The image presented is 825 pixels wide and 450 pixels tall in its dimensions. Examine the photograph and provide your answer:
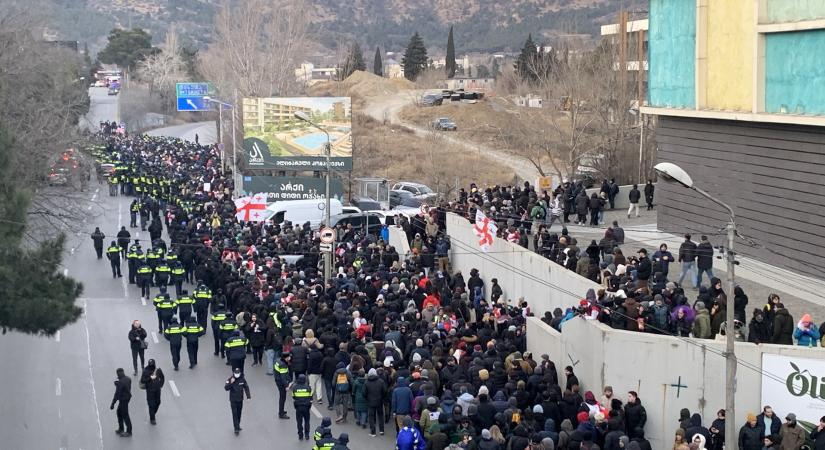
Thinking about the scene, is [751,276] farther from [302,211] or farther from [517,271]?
[302,211]

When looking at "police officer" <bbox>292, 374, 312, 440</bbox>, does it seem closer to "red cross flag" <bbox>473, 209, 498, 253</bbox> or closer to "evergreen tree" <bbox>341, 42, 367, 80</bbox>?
"red cross flag" <bbox>473, 209, 498, 253</bbox>

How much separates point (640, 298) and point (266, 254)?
40.6 ft

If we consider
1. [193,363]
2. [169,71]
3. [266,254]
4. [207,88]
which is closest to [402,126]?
[207,88]

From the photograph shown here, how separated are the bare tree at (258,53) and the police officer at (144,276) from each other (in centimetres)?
3422

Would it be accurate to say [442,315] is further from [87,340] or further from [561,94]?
[561,94]

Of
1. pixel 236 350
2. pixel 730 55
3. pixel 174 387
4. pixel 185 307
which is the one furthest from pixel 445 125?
pixel 236 350

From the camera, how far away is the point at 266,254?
1194 inches

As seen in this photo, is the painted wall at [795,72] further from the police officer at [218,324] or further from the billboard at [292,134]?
the billboard at [292,134]

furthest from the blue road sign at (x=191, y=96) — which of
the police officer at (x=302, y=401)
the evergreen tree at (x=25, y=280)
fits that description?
the police officer at (x=302, y=401)

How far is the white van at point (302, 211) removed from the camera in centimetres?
3750

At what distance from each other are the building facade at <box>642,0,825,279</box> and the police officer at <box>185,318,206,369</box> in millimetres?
11661

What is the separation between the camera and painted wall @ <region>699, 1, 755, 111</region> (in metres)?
25.9

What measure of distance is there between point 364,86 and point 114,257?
2988 inches

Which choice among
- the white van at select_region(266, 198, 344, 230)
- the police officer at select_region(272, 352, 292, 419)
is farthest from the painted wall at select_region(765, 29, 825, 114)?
the white van at select_region(266, 198, 344, 230)
